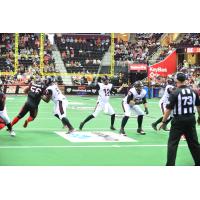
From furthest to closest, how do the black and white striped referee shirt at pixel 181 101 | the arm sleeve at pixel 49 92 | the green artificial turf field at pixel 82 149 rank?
the arm sleeve at pixel 49 92 → the green artificial turf field at pixel 82 149 → the black and white striped referee shirt at pixel 181 101

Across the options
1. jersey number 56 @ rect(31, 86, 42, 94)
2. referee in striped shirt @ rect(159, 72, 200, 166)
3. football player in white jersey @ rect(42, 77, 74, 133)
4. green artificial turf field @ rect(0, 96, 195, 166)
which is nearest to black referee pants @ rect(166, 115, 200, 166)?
referee in striped shirt @ rect(159, 72, 200, 166)

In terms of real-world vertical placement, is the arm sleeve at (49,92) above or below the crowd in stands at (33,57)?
below

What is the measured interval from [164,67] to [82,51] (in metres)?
3.48

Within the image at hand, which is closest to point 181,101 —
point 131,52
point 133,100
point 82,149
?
point 82,149

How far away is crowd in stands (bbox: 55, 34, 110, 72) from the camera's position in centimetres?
1970

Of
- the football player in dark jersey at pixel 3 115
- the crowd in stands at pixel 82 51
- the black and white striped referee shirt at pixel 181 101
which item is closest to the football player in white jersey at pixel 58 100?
the football player in dark jersey at pixel 3 115

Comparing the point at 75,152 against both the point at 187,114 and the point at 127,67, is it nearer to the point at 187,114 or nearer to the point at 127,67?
the point at 187,114

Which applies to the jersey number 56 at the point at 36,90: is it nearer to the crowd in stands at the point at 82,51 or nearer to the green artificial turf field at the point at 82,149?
the green artificial turf field at the point at 82,149

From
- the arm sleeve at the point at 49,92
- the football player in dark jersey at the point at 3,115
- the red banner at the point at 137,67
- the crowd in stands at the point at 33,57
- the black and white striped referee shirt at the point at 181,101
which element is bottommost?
the football player in dark jersey at the point at 3,115

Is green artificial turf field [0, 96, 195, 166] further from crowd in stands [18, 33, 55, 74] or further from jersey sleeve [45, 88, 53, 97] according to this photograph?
crowd in stands [18, 33, 55, 74]

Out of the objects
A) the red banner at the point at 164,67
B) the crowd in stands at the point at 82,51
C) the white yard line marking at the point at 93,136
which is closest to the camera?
the white yard line marking at the point at 93,136

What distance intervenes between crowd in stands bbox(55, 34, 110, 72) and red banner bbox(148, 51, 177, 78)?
7.33 ft

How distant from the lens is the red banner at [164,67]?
770 inches

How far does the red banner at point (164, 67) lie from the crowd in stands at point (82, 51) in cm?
223
